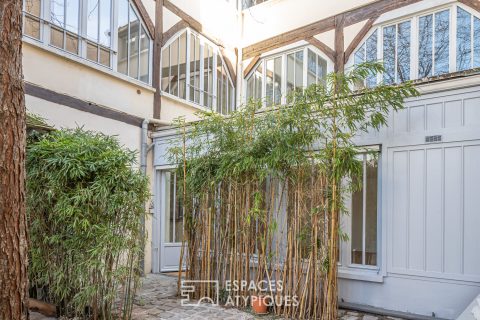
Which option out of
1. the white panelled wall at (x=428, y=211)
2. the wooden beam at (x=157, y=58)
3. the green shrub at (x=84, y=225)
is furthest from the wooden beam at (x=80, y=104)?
the white panelled wall at (x=428, y=211)

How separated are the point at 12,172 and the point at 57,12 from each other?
3.96 metres

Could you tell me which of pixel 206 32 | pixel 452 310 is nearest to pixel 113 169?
pixel 452 310

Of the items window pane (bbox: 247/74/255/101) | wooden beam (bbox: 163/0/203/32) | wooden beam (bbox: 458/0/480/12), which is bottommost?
window pane (bbox: 247/74/255/101)

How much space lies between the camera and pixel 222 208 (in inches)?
177

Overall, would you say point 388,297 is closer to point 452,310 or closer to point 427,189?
point 452,310

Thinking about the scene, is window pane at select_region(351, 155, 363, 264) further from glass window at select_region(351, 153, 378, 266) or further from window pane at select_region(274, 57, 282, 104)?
window pane at select_region(274, 57, 282, 104)

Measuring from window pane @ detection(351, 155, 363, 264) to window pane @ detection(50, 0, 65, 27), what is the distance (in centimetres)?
429

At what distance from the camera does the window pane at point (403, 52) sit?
618cm

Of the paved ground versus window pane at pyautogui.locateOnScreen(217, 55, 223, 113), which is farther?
window pane at pyautogui.locateOnScreen(217, 55, 223, 113)

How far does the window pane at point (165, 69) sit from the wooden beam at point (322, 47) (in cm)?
265

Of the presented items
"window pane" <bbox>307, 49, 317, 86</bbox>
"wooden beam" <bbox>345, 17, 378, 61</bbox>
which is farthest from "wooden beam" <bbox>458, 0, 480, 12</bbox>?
"window pane" <bbox>307, 49, 317, 86</bbox>

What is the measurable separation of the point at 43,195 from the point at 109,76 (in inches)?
103

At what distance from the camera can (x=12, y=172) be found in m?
2.02

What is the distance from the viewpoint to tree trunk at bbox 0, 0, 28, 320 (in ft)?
6.50
